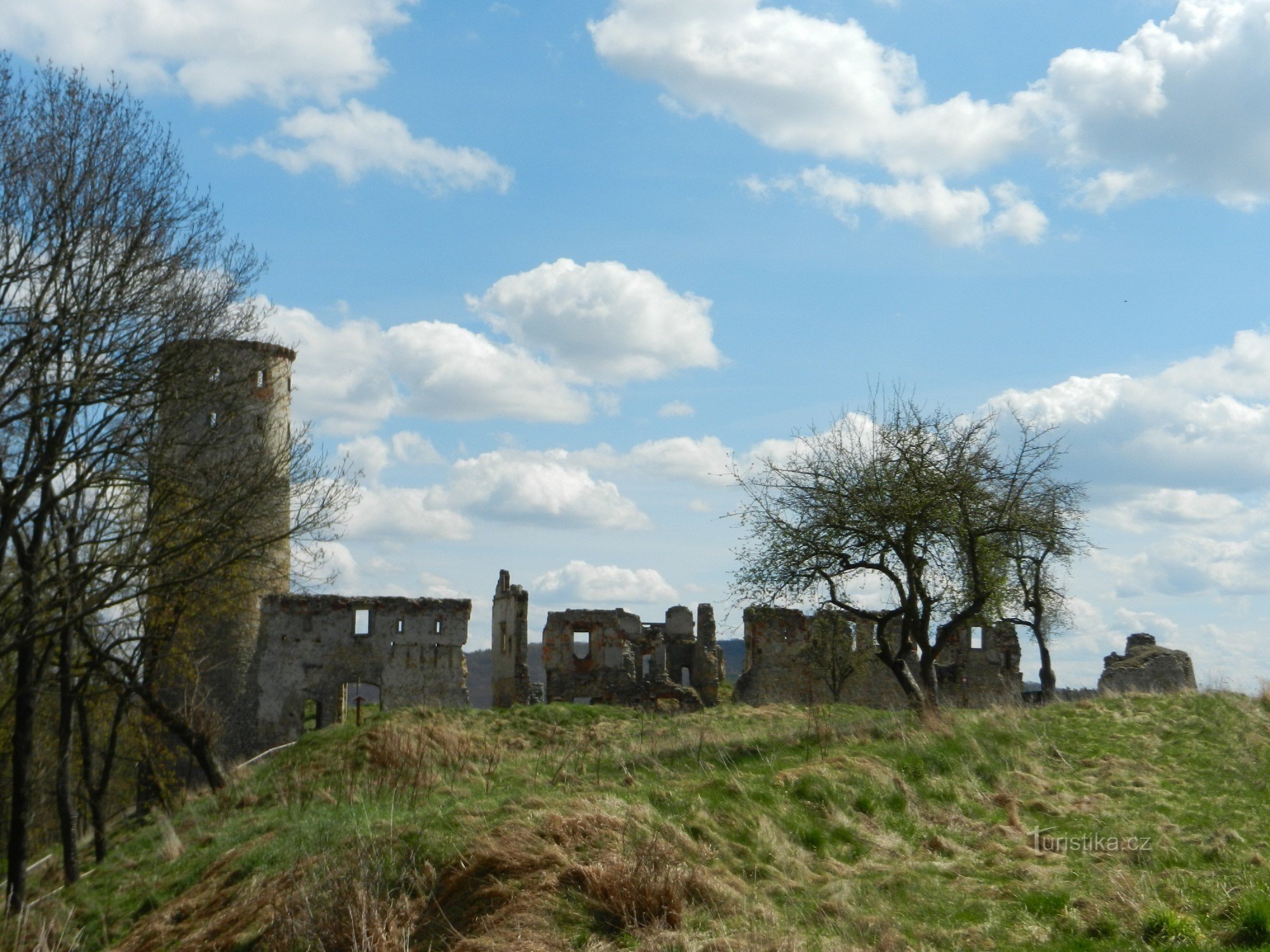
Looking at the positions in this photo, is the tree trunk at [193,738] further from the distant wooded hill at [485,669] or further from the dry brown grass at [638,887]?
the distant wooded hill at [485,669]

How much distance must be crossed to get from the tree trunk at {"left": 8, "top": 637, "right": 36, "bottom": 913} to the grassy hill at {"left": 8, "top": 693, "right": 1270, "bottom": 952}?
0.83m

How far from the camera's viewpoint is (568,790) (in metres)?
12.1

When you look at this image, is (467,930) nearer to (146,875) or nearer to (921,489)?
(146,875)

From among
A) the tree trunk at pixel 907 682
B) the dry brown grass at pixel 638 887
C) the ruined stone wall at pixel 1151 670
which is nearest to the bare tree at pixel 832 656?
the ruined stone wall at pixel 1151 670

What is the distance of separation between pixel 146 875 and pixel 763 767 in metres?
8.16

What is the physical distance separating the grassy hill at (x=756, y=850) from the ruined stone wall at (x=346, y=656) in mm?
18127

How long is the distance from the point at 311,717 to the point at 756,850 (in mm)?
29397

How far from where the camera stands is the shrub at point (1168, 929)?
27.3ft

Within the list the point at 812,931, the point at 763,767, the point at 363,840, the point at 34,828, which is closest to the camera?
the point at 812,931

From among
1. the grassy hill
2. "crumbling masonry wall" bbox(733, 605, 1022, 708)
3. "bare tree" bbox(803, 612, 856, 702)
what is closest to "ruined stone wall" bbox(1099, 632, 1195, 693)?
"crumbling masonry wall" bbox(733, 605, 1022, 708)

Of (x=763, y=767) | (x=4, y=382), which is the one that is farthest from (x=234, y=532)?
(x=763, y=767)

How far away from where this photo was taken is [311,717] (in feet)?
122

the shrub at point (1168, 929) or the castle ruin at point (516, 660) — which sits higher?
the castle ruin at point (516, 660)

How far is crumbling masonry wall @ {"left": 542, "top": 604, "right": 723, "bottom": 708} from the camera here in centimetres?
3850
